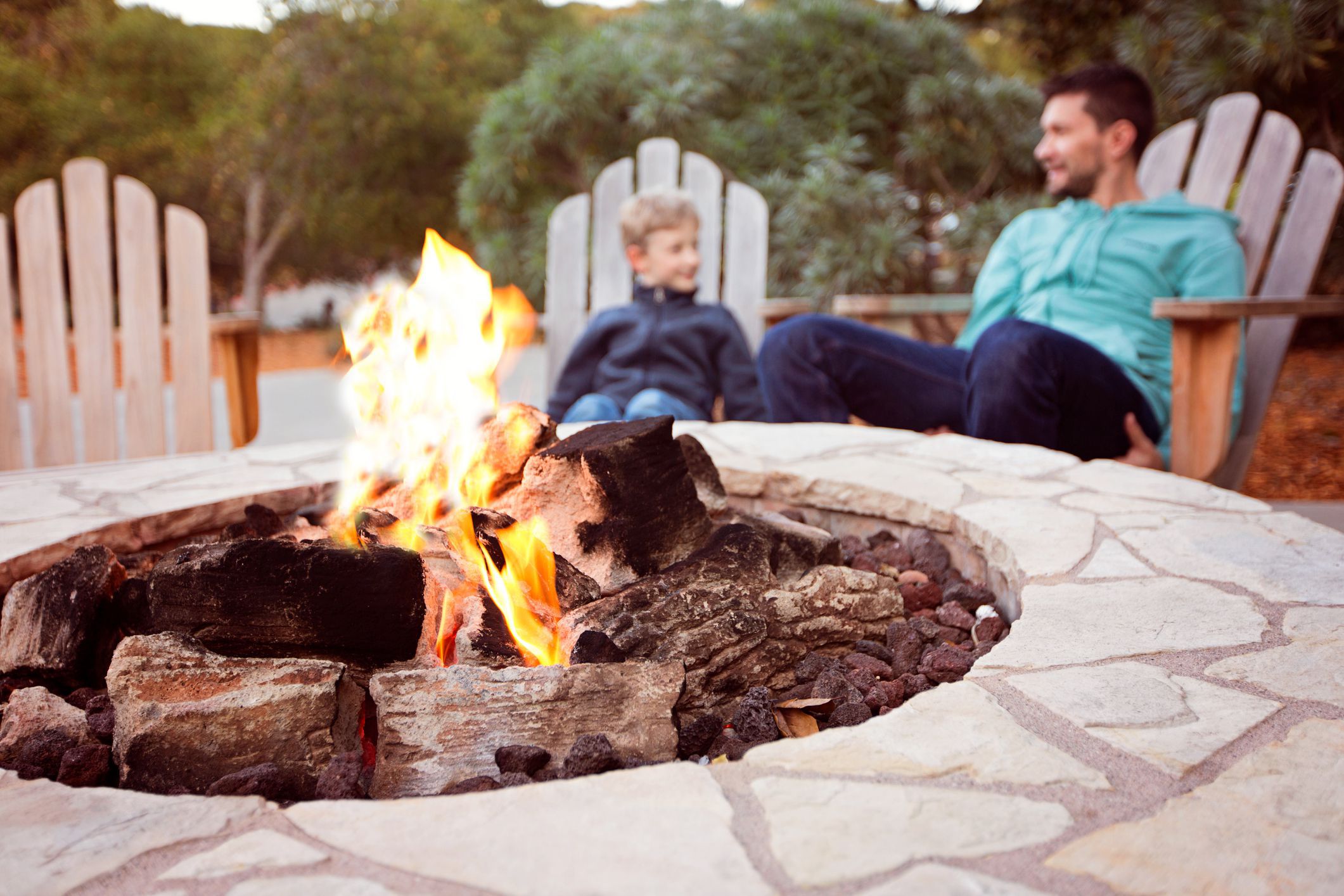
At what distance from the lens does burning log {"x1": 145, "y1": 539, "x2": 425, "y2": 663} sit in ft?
4.52

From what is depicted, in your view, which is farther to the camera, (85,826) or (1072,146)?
(1072,146)

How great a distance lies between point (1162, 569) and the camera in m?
1.65

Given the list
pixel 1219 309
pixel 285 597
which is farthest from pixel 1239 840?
pixel 1219 309

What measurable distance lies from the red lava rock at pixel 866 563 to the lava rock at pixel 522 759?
3.20 feet

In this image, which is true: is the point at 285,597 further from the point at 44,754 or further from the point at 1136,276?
the point at 1136,276

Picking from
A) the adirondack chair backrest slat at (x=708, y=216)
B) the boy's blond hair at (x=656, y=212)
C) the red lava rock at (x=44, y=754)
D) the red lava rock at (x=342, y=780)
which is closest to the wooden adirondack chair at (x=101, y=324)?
the boy's blond hair at (x=656, y=212)

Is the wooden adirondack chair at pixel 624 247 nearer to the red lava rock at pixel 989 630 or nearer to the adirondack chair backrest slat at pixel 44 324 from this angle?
the adirondack chair backrest slat at pixel 44 324

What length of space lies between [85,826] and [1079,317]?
320 cm

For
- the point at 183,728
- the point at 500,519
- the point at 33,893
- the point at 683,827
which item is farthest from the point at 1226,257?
the point at 33,893

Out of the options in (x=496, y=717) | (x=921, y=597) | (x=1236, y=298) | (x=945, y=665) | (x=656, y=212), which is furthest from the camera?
(x=656, y=212)

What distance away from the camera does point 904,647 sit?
1623 millimetres

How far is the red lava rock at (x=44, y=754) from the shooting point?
125 centimetres

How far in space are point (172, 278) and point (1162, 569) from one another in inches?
133

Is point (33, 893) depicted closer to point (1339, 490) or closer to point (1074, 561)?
point (1074, 561)
